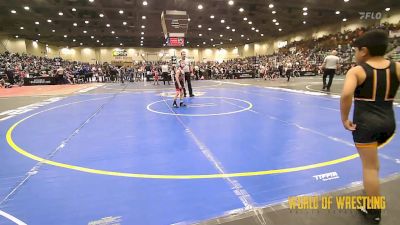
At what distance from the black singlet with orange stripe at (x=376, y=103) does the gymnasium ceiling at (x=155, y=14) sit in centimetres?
2273

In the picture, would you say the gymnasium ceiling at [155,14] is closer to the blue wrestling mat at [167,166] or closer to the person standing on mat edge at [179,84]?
the person standing on mat edge at [179,84]

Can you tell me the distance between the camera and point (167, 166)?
3.86 meters

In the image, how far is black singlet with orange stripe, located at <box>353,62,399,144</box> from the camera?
86.4 inches

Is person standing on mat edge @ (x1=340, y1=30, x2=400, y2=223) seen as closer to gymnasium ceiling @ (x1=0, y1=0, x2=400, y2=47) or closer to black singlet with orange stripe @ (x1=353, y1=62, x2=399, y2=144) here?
black singlet with orange stripe @ (x1=353, y1=62, x2=399, y2=144)

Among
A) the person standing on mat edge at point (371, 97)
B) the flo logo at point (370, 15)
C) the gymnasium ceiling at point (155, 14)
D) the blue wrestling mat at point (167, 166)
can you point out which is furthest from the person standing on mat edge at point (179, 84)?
the flo logo at point (370, 15)

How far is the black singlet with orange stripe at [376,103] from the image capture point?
2.19m

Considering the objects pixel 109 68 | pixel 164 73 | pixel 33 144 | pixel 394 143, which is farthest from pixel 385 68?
pixel 109 68

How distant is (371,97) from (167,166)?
2.62m

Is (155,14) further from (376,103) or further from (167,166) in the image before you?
(376,103)

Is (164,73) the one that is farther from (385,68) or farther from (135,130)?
(385,68)

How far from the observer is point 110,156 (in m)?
4.36

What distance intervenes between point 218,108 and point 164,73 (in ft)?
44.0

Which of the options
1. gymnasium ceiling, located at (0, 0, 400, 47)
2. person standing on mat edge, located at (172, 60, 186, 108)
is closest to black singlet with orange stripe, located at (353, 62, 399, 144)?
person standing on mat edge, located at (172, 60, 186, 108)

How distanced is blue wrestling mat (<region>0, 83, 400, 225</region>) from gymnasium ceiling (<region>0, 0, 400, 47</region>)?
64.1ft
